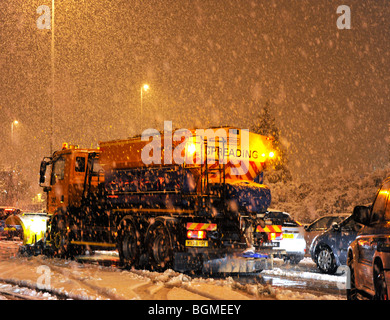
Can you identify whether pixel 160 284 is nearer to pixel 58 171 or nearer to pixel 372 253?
pixel 372 253

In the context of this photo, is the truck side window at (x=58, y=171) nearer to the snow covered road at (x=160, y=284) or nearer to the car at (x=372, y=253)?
the snow covered road at (x=160, y=284)

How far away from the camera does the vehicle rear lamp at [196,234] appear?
12656mm

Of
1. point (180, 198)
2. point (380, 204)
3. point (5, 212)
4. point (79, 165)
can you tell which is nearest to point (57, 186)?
point (79, 165)

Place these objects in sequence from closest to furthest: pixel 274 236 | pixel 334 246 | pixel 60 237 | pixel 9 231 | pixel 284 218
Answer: pixel 274 236, pixel 334 246, pixel 284 218, pixel 60 237, pixel 9 231

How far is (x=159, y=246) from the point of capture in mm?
13398

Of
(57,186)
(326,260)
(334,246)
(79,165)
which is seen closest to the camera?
(334,246)

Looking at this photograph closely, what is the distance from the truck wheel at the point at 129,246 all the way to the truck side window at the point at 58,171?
4245mm

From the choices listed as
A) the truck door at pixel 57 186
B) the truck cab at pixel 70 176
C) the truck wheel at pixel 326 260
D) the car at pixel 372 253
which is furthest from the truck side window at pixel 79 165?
the car at pixel 372 253

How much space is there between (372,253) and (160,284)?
16.2 ft

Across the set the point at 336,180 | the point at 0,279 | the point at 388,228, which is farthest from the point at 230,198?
the point at 336,180

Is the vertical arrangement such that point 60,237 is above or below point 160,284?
above

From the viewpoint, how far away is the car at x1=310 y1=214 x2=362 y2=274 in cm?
1338

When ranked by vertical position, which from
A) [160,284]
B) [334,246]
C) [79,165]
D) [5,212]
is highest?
[79,165]
